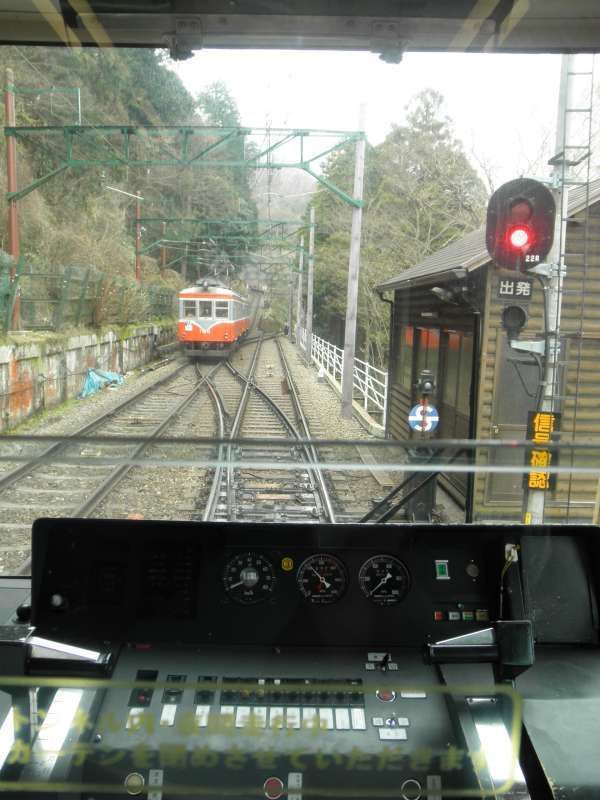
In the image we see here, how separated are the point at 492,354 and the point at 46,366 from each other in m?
1.00

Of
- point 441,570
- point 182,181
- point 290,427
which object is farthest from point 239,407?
point 441,570

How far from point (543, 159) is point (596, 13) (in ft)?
1.32

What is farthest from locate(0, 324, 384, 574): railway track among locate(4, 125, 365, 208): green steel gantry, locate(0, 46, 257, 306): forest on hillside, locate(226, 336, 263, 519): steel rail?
locate(4, 125, 365, 208): green steel gantry

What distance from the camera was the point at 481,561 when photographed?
1927mm

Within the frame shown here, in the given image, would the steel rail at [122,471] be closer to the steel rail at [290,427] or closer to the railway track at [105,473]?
the railway track at [105,473]

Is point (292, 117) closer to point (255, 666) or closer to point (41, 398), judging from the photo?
point (41, 398)

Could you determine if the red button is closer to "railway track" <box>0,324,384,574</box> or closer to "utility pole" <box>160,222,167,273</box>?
"railway track" <box>0,324,384,574</box>

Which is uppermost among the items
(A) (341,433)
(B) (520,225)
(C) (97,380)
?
(B) (520,225)

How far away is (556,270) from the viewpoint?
149 centimetres

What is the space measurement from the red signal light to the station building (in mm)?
59

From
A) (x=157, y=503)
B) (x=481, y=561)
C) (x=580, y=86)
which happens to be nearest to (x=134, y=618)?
(x=157, y=503)

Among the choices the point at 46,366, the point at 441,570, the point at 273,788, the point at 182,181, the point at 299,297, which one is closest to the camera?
the point at 273,788

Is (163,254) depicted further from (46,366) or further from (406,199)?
(406,199)

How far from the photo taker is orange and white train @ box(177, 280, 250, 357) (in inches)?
74.8
